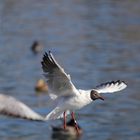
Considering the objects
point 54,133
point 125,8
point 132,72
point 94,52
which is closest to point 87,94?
point 54,133

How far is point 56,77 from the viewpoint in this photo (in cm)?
1187

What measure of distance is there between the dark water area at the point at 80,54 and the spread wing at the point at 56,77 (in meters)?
6.66

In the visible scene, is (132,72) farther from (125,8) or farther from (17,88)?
(125,8)

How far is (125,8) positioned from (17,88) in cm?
1447

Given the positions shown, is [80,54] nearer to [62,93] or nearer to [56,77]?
[62,93]

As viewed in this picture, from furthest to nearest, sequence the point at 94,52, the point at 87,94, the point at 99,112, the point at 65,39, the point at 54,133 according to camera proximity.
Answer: the point at 65,39
the point at 94,52
the point at 99,112
the point at 54,133
the point at 87,94

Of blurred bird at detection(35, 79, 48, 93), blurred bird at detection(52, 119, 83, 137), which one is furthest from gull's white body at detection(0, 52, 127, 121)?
blurred bird at detection(35, 79, 48, 93)

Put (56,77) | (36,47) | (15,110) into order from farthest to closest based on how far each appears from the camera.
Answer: (36,47), (56,77), (15,110)

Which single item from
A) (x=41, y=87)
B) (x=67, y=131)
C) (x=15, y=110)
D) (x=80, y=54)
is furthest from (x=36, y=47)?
(x=15, y=110)

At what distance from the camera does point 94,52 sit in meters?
28.3

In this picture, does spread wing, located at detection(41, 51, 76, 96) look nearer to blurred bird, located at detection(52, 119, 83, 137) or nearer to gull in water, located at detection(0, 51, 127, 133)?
gull in water, located at detection(0, 51, 127, 133)

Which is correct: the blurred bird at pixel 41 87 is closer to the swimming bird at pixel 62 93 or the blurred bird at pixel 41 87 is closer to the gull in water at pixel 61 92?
the gull in water at pixel 61 92

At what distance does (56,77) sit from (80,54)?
16.5m

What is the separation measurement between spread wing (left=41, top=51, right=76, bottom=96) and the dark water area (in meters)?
6.66
